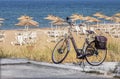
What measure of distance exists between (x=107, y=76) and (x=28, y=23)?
1989cm

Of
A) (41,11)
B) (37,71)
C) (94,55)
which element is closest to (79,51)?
(94,55)

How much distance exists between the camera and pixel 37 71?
9.37m

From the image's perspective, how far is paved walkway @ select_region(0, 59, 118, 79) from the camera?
29.1 feet

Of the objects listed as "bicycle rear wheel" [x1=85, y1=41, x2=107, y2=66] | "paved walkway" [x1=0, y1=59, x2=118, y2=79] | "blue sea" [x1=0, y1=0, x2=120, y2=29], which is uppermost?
"blue sea" [x1=0, y1=0, x2=120, y2=29]

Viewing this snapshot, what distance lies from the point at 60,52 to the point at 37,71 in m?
1.49

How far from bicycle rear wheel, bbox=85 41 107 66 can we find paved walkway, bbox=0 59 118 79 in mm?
874

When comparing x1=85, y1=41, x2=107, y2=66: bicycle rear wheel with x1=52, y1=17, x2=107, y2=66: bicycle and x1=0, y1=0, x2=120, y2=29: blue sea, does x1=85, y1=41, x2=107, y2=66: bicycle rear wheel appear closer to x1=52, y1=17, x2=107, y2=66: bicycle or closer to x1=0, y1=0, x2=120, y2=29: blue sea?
x1=52, y1=17, x2=107, y2=66: bicycle

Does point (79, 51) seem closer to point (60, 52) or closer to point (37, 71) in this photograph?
point (60, 52)

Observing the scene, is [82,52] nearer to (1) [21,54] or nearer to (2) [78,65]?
(2) [78,65]

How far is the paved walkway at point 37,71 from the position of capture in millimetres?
8867

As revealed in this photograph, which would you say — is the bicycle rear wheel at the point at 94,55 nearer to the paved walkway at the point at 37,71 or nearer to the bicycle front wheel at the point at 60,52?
the bicycle front wheel at the point at 60,52

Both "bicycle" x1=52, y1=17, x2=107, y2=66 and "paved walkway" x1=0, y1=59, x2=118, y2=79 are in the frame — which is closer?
"paved walkway" x1=0, y1=59, x2=118, y2=79

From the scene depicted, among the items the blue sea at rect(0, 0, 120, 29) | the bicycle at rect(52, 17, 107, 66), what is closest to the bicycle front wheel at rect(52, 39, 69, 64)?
the bicycle at rect(52, 17, 107, 66)

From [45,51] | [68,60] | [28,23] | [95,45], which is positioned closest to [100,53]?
[95,45]
